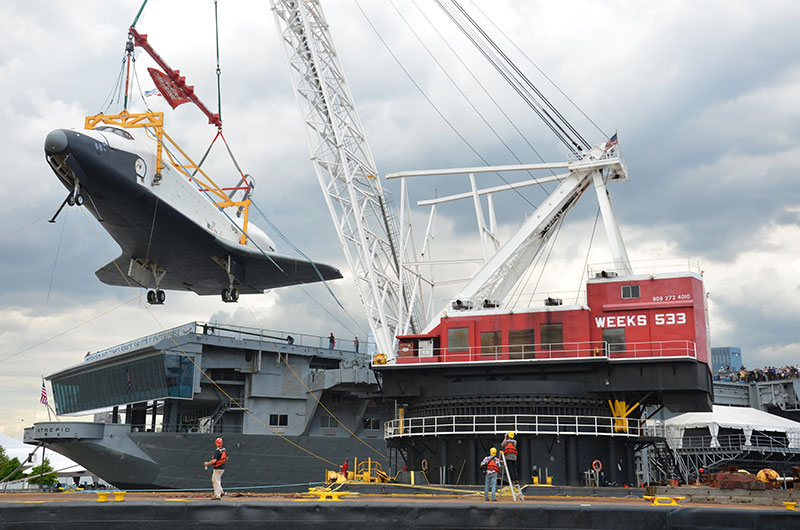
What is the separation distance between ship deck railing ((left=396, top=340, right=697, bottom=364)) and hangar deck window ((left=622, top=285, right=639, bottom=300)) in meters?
2.53

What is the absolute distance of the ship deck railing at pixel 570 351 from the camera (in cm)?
3599

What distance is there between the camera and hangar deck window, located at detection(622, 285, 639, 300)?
37500 millimetres

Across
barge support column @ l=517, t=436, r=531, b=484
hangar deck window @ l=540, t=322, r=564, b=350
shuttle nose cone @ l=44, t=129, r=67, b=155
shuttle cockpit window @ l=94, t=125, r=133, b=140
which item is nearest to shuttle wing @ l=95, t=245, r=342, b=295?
shuttle cockpit window @ l=94, t=125, r=133, b=140

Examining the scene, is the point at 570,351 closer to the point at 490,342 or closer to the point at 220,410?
the point at 490,342

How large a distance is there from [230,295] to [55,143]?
681 inches

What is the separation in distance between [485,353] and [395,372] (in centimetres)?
525

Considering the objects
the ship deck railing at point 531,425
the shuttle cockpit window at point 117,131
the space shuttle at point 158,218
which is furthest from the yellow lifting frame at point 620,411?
the shuttle cockpit window at point 117,131

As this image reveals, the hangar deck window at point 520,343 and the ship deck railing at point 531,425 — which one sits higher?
the hangar deck window at point 520,343

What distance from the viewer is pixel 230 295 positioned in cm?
4772

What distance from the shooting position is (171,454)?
4678cm

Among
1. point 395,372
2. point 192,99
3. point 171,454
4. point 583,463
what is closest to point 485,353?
point 395,372

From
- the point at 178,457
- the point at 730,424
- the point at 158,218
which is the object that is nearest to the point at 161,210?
the point at 158,218

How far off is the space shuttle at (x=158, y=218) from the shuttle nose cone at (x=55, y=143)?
0.05 metres

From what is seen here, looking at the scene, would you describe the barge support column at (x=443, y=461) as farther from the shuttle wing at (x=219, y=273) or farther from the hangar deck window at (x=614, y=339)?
the shuttle wing at (x=219, y=273)
